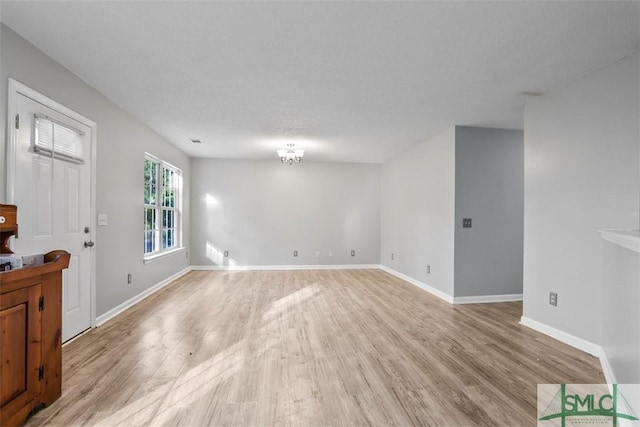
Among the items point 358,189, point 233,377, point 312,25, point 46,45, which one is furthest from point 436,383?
point 358,189

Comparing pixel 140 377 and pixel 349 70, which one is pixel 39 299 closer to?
pixel 140 377

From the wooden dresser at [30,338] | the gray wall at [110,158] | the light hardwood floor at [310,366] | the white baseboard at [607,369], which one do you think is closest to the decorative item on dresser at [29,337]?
the wooden dresser at [30,338]

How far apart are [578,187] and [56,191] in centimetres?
470

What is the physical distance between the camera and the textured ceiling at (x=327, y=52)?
6.23 feet

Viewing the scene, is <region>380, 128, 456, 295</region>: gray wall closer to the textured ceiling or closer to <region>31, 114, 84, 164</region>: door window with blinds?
the textured ceiling

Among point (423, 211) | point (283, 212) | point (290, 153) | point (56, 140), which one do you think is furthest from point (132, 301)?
point (423, 211)

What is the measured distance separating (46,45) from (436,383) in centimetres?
386

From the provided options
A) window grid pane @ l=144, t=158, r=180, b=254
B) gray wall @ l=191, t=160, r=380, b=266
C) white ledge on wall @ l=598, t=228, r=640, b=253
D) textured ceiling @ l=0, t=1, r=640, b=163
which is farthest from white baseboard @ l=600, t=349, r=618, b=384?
window grid pane @ l=144, t=158, r=180, b=254

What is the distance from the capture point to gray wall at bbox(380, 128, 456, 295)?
4367 mm

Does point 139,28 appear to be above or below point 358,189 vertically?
above

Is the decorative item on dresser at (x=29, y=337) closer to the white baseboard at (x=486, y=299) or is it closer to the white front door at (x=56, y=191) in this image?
the white front door at (x=56, y=191)

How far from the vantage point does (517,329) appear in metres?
3.20

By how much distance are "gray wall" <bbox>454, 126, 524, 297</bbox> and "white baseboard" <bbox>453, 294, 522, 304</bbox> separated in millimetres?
56

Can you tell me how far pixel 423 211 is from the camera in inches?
201
